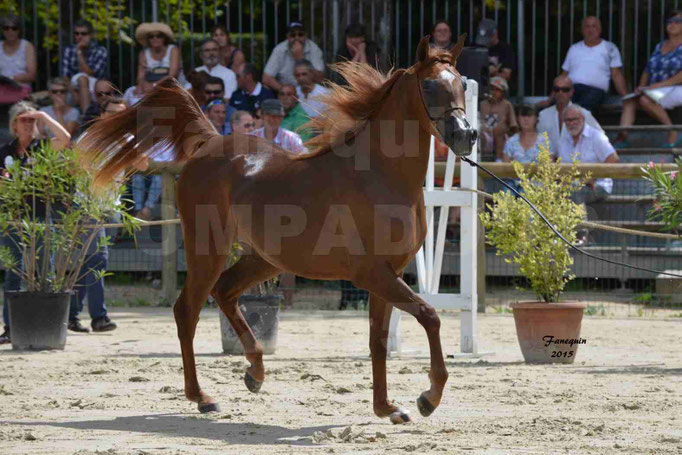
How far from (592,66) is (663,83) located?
880 mm

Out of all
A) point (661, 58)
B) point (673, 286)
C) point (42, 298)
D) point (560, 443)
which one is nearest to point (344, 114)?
point (560, 443)

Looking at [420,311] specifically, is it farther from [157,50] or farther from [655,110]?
[157,50]

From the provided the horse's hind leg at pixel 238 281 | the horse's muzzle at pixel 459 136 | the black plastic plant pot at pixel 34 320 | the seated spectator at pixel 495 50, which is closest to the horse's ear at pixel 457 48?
the horse's muzzle at pixel 459 136

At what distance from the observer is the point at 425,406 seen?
5355 mm

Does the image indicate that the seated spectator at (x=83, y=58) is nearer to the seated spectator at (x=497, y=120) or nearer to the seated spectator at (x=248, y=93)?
the seated spectator at (x=248, y=93)

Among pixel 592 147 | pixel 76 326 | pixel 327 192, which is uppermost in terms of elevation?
pixel 592 147

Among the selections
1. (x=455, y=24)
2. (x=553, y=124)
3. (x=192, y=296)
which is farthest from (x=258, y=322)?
(x=455, y=24)

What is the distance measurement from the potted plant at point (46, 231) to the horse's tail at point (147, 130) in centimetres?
139

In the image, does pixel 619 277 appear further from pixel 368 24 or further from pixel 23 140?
pixel 23 140

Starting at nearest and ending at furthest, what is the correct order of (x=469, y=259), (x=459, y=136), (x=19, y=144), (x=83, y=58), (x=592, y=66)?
(x=459, y=136) < (x=469, y=259) < (x=19, y=144) < (x=592, y=66) < (x=83, y=58)

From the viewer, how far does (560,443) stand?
4.89 m

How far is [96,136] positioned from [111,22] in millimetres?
9735

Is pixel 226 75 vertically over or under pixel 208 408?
over

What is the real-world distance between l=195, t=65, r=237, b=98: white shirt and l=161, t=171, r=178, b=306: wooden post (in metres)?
2.57
